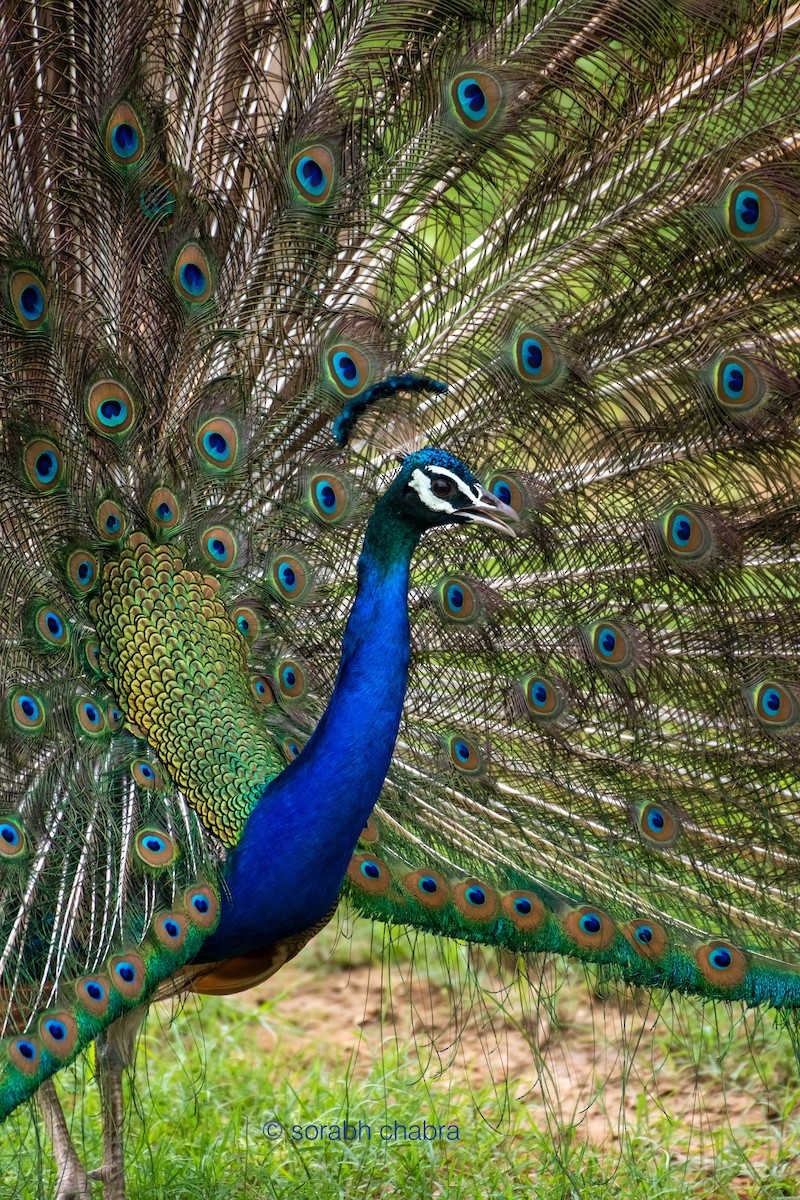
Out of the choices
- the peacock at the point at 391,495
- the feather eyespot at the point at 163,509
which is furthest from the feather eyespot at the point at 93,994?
the feather eyespot at the point at 163,509

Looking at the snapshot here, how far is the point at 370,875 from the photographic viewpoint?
2998 millimetres

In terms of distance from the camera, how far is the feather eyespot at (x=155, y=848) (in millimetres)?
2600

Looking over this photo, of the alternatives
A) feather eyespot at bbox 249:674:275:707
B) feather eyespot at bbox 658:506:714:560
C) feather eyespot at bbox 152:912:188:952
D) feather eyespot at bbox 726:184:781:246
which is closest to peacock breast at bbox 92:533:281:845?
feather eyespot at bbox 249:674:275:707

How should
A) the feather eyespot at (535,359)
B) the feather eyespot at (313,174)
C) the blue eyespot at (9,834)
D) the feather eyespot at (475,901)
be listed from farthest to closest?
the feather eyespot at (475,901)
the feather eyespot at (535,359)
the feather eyespot at (313,174)
the blue eyespot at (9,834)

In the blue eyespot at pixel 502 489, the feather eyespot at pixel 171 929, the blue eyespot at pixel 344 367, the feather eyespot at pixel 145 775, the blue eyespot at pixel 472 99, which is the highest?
the blue eyespot at pixel 472 99

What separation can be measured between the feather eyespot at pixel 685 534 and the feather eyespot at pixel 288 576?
2.37ft

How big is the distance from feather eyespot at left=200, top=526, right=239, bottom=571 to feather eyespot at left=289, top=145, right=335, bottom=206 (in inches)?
26.0

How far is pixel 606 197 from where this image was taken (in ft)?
9.16

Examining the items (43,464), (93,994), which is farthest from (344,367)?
(93,994)

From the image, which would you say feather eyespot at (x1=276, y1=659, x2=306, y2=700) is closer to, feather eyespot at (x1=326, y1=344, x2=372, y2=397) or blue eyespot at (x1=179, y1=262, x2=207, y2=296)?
feather eyespot at (x1=326, y1=344, x2=372, y2=397)

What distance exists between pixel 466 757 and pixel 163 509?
80cm

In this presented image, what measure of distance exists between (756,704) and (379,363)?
3.31 feet

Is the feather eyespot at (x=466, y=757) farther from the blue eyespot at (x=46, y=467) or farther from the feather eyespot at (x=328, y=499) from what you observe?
the blue eyespot at (x=46, y=467)

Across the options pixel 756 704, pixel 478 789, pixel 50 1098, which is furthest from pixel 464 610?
pixel 50 1098
